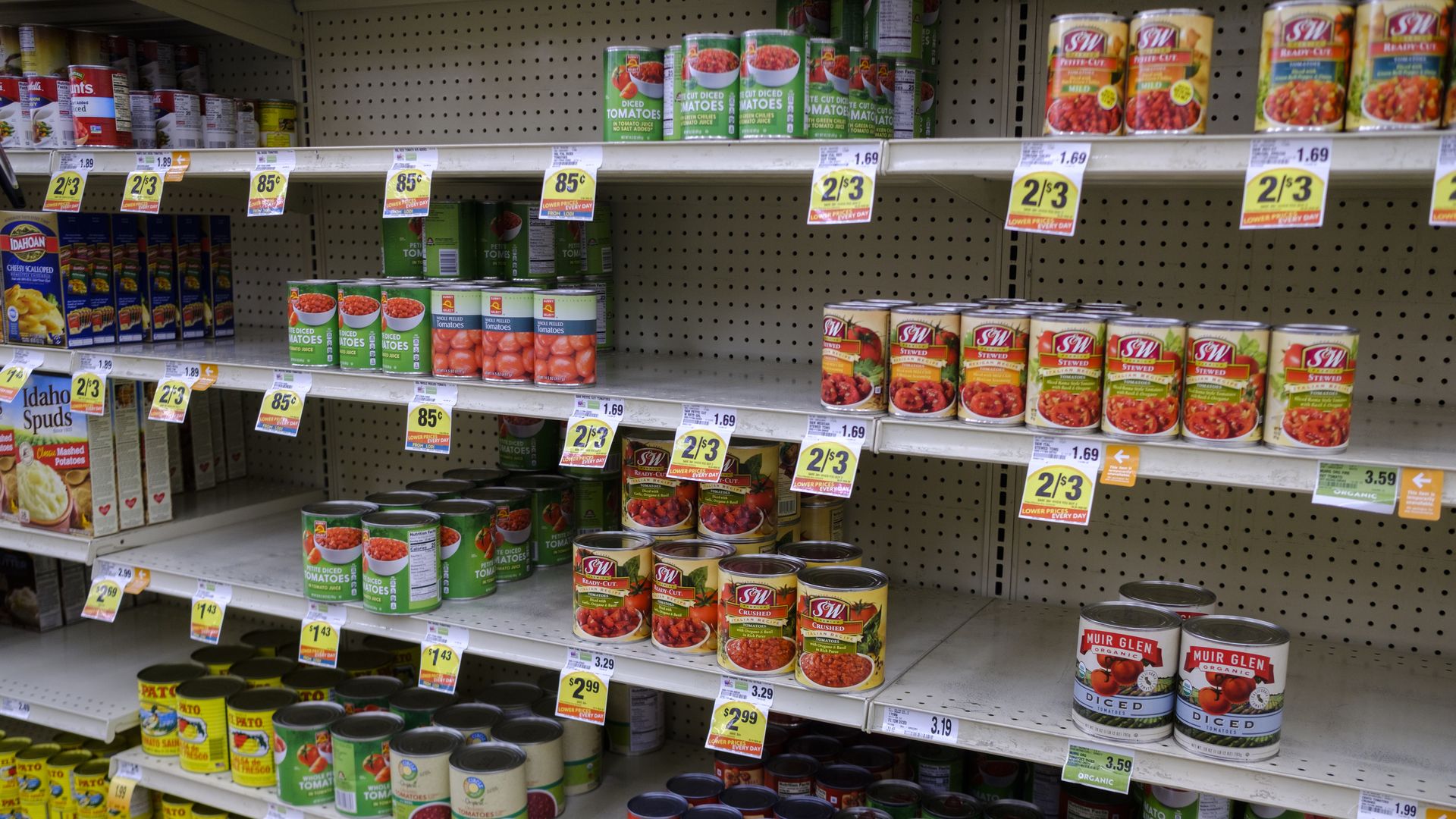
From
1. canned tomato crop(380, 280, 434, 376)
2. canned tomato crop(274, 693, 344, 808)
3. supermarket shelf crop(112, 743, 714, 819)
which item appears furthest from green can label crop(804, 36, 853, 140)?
canned tomato crop(274, 693, 344, 808)

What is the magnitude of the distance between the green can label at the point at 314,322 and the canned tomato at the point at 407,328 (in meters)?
0.15

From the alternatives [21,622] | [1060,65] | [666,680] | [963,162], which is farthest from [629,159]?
[21,622]

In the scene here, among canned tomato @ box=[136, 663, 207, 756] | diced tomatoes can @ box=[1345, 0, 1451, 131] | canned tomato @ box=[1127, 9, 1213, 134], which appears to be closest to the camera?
diced tomatoes can @ box=[1345, 0, 1451, 131]

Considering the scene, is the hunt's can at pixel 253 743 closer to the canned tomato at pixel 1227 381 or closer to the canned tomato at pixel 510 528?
the canned tomato at pixel 510 528

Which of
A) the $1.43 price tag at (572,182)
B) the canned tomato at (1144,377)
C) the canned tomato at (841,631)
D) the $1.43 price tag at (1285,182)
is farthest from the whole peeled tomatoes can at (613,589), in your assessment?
the $1.43 price tag at (1285,182)

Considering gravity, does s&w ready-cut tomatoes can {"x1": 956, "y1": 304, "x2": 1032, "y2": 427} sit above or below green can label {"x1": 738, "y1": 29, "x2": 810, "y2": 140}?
below

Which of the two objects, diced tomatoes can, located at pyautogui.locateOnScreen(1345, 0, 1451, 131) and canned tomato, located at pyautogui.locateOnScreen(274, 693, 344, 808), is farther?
canned tomato, located at pyautogui.locateOnScreen(274, 693, 344, 808)

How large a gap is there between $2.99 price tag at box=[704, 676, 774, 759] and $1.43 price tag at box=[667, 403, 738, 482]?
1.10 feet

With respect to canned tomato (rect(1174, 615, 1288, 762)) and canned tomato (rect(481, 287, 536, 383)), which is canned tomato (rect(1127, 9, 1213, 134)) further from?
canned tomato (rect(481, 287, 536, 383))

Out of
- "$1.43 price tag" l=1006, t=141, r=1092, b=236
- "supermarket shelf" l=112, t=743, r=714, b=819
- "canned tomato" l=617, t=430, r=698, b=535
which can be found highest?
"$1.43 price tag" l=1006, t=141, r=1092, b=236

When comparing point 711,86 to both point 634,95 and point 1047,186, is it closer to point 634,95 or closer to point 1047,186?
point 634,95

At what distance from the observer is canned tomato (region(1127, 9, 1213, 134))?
56.0 inches

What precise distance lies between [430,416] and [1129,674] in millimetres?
1243

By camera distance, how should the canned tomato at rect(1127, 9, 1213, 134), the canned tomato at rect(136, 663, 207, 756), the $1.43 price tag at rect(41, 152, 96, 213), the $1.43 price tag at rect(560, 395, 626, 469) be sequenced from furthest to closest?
the canned tomato at rect(136, 663, 207, 756)
the $1.43 price tag at rect(41, 152, 96, 213)
the $1.43 price tag at rect(560, 395, 626, 469)
the canned tomato at rect(1127, 9, 1213, 134)
